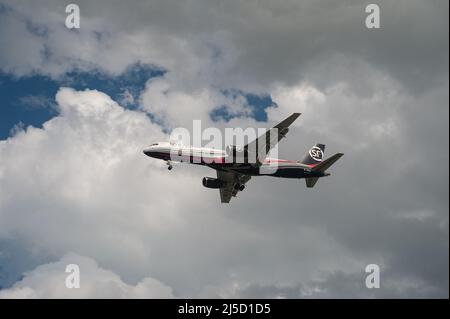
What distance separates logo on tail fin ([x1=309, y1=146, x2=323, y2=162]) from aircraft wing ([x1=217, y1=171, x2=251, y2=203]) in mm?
12764

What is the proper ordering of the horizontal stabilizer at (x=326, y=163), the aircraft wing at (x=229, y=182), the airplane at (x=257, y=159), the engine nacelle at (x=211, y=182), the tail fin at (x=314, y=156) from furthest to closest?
the engine nacelle at (x=211, y=182)
the aircraft wing at (x=229, y=182)
the tail fin at (x=314, y=156)
the horizontal stabilizer at (x=326, y=163)
the airplane at (x=257, y=159)

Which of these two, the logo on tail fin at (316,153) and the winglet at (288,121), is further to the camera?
the logo on tail fin at (316,153)

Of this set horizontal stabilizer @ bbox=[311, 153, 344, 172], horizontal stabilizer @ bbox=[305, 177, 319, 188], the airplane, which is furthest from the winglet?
horizontal stabilizer @ bbox=[305, 177, 319, 188]

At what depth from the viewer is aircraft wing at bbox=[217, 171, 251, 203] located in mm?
104688

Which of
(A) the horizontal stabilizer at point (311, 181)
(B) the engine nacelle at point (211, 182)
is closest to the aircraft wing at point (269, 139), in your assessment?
(A) the horizontal stabilizer at point (311, 181)

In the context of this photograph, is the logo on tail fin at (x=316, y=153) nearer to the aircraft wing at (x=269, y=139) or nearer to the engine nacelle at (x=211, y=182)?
the aircraft wing at (x=269, y=139)

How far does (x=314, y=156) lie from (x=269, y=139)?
574 inches

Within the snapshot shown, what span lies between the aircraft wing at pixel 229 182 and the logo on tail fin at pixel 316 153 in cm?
1276

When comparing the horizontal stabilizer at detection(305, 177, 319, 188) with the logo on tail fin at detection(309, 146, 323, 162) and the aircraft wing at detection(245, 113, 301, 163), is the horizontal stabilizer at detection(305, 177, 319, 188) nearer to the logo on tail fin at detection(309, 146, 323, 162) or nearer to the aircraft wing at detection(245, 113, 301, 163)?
the logo on tail fin at detection(309, 146, 323, 162)

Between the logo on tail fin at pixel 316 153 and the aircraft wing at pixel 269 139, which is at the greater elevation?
the logo on tail fin at pixel 316 153

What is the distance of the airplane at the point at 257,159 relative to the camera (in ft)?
294

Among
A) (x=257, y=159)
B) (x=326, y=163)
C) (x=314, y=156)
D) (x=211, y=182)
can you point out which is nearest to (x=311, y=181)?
(x=314, y=156)
